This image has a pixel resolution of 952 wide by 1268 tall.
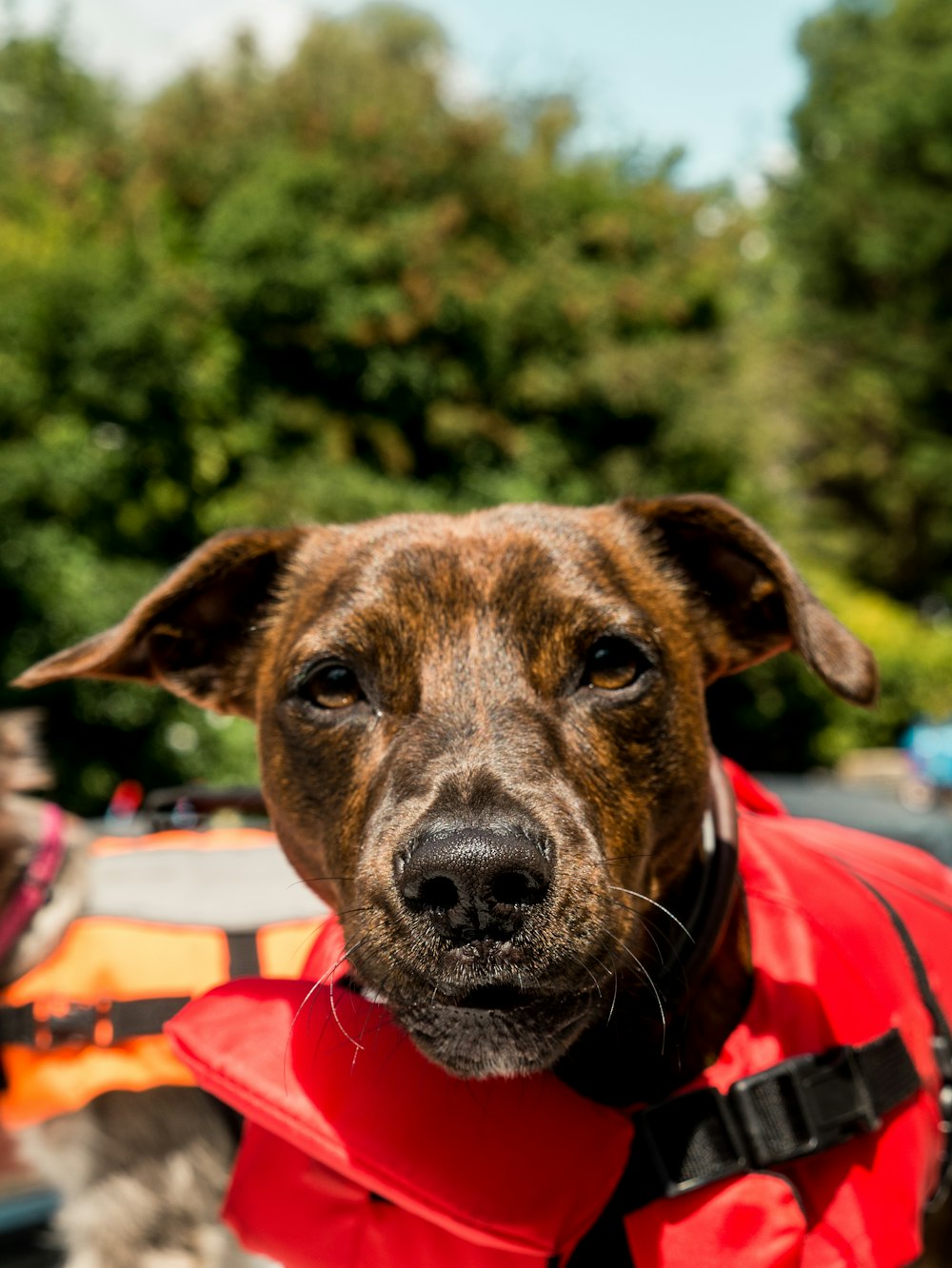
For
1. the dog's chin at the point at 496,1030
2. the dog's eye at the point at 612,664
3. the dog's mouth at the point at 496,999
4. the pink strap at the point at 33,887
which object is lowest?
the pink strap at the point at 33,887

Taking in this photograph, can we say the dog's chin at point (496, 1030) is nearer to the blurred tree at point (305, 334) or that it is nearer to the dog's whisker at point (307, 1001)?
the dog's whisker at point (307, 1001)

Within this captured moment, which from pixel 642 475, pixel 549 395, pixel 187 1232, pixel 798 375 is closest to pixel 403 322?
pixel 549 395

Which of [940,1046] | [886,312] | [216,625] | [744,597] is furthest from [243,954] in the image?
[886,312]

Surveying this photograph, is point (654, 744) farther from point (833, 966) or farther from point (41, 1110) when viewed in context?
point (41, 1110)

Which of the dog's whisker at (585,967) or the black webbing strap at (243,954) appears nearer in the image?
the dog's whisker at (585,967)

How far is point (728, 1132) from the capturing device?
6.38ft

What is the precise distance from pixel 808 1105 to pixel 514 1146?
545 mm

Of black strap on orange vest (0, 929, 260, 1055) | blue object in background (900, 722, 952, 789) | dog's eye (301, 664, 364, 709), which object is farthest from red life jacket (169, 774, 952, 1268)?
blue object in background (900, 722, 952, 789)

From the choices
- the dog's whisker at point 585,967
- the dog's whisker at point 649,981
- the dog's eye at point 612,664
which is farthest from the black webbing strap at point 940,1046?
the dog's whisker at point 585,967

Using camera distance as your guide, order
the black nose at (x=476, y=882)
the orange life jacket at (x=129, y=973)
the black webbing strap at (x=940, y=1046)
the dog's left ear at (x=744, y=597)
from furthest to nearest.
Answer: the orange life jacket at (x=129, y=973)
the black webbing strap at (x=940, y=1046)
the dog's left ear at (x=744, y=597)
the black nose at (x=476, y=882)

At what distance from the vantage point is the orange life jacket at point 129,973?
299 centimetres

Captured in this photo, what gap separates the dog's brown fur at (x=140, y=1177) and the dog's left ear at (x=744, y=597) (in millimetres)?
1703

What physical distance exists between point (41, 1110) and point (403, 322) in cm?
1205

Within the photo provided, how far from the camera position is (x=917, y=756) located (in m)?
14.3
